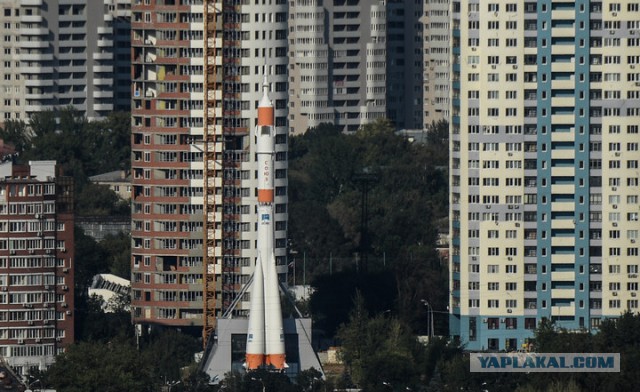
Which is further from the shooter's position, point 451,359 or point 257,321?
point 451,359

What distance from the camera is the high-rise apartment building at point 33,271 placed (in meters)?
193

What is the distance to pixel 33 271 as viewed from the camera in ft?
635

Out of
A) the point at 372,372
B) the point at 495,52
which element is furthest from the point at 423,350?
the point at 495,52

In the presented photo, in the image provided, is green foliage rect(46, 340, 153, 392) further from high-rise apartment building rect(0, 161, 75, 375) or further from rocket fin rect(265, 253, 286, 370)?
high-rise apartment building rect(0, 161, 75, 375)

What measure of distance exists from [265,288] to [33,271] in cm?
1678

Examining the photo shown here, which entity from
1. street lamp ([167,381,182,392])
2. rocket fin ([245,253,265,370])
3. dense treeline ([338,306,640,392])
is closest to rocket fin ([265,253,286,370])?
rocket fin ([245,253,265,370])

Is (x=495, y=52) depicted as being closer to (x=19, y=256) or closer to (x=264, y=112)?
(x=264, y=112)

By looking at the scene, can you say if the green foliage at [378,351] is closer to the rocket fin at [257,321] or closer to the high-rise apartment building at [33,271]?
the rocket fin at [257,321]

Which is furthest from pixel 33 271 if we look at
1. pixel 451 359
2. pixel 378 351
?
pixel 451 359

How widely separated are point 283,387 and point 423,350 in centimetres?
1762

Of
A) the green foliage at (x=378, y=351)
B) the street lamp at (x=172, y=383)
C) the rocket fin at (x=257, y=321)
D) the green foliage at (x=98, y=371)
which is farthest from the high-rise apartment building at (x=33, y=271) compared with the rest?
the green foliage at (x=378, y=351)

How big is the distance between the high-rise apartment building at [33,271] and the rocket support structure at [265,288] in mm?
14330

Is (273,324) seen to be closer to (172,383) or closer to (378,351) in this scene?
(378,351)

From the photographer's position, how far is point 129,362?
6929 inches
